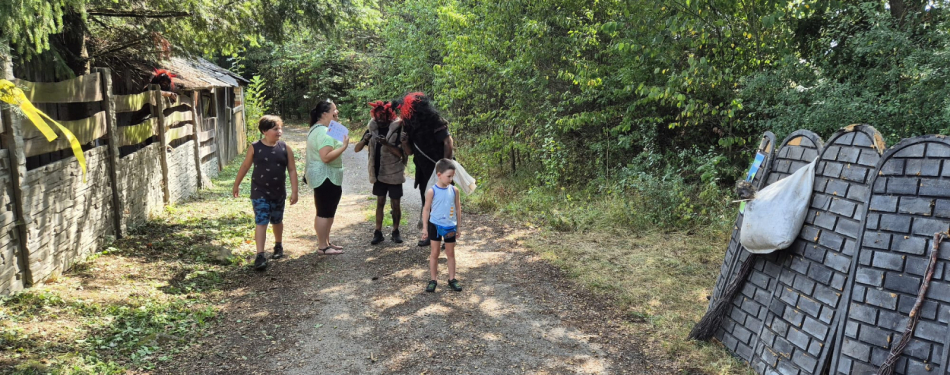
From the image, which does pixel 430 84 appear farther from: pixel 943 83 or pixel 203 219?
pixel 943 83

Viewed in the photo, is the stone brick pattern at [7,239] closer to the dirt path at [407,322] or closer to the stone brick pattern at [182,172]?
the dirt path at [407,322]

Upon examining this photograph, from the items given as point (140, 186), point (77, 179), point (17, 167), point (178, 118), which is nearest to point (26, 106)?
point (17, 167)

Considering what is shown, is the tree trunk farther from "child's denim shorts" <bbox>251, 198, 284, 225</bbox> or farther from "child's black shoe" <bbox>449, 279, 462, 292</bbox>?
"child's black shoe" <bbox>449, 279, 462, 292</bbox>

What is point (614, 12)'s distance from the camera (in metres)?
8.31

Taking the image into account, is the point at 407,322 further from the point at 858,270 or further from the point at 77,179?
the point at 77,179

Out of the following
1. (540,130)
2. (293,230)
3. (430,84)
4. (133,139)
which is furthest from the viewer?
(430,84)

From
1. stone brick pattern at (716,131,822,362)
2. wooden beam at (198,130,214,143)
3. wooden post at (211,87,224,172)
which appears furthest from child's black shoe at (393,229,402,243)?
wooden post at (211,87,224,172)

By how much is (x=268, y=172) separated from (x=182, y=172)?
15.6 feet

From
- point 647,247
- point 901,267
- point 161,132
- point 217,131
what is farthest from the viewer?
point 217,131

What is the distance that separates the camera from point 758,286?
12.4ft

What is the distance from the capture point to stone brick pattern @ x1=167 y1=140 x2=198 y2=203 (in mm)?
8758

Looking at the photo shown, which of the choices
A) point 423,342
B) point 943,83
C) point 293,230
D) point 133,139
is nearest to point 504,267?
point 423,342

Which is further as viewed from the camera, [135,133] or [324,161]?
[135,133]

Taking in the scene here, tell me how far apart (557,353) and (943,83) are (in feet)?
13.1
